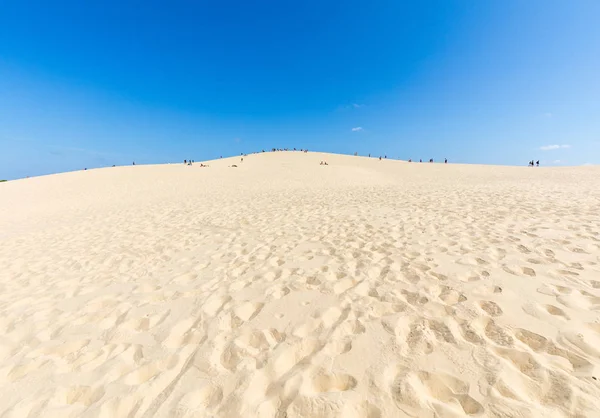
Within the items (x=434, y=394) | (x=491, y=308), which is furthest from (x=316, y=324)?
(x=491, y=308)

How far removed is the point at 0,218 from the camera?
13578 millimetres

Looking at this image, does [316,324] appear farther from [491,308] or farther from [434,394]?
[491,308]

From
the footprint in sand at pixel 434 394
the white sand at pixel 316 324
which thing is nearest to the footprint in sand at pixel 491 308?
the white sand at pixel 316 324

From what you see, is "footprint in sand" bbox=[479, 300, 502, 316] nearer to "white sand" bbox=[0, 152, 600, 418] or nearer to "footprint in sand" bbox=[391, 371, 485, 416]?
"white sand" bbox=[0, 152, 600, 418]

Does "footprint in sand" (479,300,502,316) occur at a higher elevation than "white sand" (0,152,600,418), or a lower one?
higher

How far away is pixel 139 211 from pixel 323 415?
13927 mm

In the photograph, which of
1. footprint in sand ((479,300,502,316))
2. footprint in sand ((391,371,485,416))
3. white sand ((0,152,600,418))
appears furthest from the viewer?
footprint in sand ((479,300,502,316))

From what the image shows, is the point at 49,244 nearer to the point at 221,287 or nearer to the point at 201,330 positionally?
the point at 221,287

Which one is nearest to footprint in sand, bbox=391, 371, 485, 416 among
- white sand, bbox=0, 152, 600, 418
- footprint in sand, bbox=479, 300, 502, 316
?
white sand, bbox=0, 152, 600, 418

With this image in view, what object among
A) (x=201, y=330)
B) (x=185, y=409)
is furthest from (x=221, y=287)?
(x=185, y=409)

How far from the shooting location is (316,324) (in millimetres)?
3430

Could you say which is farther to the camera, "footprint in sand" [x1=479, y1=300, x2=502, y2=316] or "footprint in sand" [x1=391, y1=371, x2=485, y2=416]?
"footprint in sand" [x1=479, y1=300, x2=502, y2=316]

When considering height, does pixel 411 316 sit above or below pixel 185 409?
above

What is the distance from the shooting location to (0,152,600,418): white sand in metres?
→ 2.38
